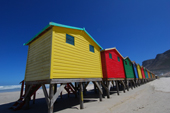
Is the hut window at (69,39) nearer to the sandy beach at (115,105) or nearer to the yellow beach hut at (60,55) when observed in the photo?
the yellow beach hut at (60,55)

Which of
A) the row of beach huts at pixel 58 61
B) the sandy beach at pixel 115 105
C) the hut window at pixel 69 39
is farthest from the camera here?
the hut window at pixel 69 39

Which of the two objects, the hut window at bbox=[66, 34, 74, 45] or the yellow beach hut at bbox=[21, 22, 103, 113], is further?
the hut window at bbox=[66, 34, 74, 45]

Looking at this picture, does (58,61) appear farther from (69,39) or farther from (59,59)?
(69,39)

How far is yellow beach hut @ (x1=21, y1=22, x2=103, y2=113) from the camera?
5520 mm

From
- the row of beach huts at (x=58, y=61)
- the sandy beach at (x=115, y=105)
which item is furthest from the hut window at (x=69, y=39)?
the sandy beach at (x=115, y=105)

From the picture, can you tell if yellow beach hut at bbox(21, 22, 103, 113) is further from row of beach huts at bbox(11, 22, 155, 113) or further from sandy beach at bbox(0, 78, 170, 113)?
sandy beach at bbox(0, 78, 170, 113)

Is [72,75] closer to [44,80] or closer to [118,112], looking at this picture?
[44,80]

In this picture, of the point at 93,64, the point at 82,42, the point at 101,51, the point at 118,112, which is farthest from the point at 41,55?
the point at 101,51

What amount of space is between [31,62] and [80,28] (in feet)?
16.9

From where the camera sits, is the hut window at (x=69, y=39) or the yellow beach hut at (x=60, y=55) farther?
the hut window at (x=69, y=39)

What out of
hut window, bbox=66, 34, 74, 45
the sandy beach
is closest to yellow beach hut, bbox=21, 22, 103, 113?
hut window, bbox=66, 34, 74, 45

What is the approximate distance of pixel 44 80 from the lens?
5.65 metres

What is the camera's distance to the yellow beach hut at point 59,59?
5.52m

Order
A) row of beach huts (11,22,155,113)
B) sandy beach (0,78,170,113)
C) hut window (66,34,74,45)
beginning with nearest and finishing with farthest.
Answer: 1. row of beach huts (11,22,155,113)
2. sandy beach (0,78,170,113)
3. hut window (66,34,74,45)
